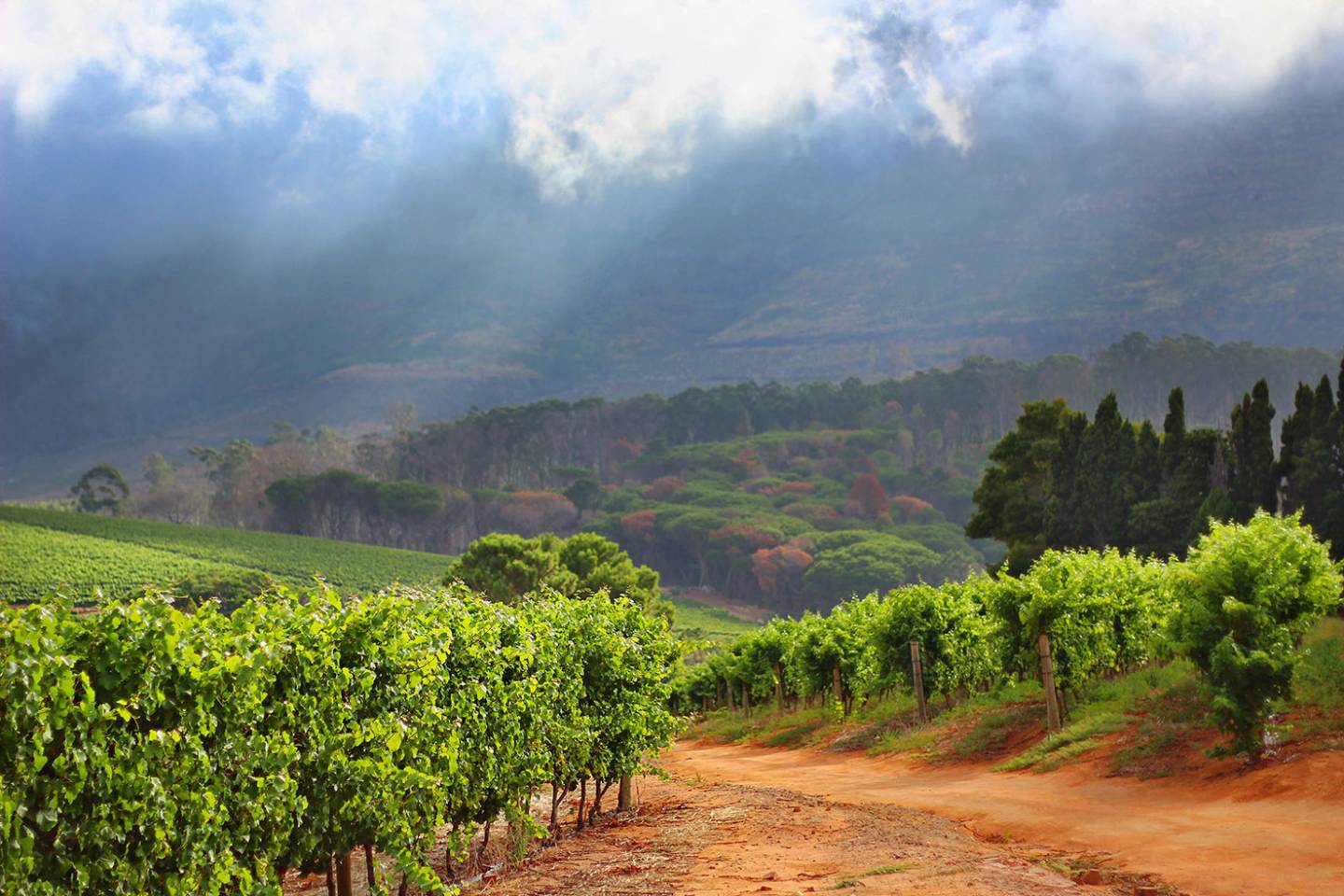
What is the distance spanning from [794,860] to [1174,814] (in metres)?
5.02

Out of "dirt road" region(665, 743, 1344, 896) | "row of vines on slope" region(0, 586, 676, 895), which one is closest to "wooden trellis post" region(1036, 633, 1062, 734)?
"dirt road" region(665, 743, 1344, 896)

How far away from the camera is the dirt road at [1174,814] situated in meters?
10.4

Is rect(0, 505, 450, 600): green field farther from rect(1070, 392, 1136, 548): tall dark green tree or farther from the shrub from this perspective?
the shrub

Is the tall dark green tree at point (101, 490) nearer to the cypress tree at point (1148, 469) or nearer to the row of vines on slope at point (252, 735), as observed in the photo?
the cypress tree at point (1148, 469)

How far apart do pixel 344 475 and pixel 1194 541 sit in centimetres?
12510

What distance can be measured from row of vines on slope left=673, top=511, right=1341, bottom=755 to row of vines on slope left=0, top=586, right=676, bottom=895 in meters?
9.48

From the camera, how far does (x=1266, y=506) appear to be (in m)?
45.2

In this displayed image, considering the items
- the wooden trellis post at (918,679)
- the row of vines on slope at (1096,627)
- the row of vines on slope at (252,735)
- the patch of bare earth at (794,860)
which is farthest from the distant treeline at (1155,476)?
the row of vines on slope at (252,735)

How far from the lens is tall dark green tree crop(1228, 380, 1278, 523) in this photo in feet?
148

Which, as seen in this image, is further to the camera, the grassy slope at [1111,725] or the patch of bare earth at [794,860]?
the grassy slope at [1111,725]

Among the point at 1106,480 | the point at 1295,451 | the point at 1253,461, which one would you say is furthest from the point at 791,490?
the point at 1295,451

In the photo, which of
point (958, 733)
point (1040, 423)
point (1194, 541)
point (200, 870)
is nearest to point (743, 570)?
point (1040, 423)

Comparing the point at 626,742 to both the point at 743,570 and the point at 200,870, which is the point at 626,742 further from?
the point at 743,570

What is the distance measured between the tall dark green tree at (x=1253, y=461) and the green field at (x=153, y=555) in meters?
56.3
